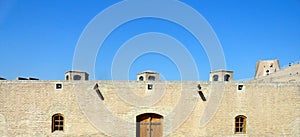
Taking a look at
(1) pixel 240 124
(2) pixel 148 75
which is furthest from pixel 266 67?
(1) pixel 240 124

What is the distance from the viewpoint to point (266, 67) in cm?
4497

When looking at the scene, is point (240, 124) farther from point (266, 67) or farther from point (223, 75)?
point (266, 67)

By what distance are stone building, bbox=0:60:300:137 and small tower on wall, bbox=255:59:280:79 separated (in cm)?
2636

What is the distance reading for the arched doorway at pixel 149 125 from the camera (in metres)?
17.3

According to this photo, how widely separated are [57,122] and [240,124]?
→ 425 inches

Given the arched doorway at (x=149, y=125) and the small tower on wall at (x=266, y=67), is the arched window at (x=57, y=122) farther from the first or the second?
the small tower on wall at (x=266, y=67)

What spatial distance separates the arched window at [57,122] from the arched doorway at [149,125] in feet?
14.4

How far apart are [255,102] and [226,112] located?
6.18 feet

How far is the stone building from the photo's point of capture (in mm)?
16562

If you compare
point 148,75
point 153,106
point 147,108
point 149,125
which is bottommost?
point 149,125

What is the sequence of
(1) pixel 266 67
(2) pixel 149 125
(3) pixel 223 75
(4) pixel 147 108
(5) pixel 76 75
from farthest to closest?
1. (1) pixel 266 67
2. (3) pixel 223 75
3. (5) pixel 76 75
4. (2) pixel 149 125
5. (4) pixel 147 108

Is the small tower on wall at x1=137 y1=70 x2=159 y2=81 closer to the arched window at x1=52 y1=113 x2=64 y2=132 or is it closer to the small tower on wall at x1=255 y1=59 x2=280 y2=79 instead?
the arched window at x1=52 y1=113 x2=64 y2=132

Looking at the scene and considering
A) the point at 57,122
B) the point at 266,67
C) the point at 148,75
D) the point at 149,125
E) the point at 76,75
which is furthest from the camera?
the point at 266,67

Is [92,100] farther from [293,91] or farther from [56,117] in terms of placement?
[293,91]
